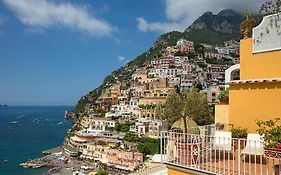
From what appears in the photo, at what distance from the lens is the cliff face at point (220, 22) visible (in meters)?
157

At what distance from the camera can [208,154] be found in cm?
593

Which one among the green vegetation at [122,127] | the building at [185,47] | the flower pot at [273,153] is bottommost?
the green vegetation at [122,127]

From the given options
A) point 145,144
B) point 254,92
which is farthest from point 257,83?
point 145,144

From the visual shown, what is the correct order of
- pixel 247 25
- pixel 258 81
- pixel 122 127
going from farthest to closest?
pixel 122 127 < pixel 247 25 < pixel 258 81

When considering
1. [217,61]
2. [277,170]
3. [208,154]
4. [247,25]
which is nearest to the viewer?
[277,170]

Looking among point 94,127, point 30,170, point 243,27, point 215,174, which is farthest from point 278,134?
point 94,127

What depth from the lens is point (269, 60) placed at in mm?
7523

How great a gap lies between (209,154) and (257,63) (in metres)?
3.03

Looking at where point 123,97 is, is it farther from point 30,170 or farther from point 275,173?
point 275,173

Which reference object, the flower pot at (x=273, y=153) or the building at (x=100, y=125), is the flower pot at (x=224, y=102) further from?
the building at (x=100, y=125)

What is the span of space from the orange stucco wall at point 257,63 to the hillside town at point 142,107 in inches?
703

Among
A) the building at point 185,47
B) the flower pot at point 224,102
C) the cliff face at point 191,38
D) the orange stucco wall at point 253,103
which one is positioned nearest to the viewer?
the orange stucco wall at point 253,103

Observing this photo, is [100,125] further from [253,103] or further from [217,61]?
[253,103]

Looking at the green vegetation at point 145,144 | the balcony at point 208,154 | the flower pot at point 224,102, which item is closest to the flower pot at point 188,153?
the balcony at point 208,154
